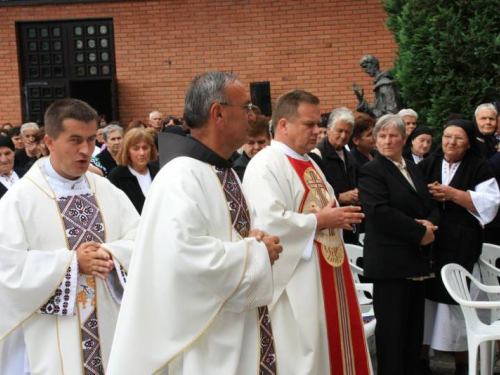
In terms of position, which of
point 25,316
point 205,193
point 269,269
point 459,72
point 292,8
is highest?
point 292,8

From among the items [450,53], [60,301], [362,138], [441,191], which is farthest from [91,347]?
[450,53]

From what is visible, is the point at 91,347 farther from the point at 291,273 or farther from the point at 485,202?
the point at 485,202

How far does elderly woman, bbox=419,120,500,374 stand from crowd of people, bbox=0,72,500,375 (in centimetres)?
1

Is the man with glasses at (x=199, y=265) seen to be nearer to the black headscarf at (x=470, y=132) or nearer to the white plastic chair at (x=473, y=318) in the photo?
the white plastic chair at (x=473, y=318)

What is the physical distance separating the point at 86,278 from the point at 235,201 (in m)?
1.15

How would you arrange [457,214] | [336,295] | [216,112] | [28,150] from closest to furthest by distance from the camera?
1. [216,112]
2. [336,295]
3. [457,214]
4. [28,150]

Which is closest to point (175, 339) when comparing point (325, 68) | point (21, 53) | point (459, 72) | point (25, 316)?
point (25, 316)

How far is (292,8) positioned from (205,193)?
10957 millimetres

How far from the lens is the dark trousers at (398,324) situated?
552cm

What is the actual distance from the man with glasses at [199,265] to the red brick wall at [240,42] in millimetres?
10576

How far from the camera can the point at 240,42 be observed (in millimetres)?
13758

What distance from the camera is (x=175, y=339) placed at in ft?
10.00

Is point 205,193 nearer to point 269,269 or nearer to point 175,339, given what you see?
point 269,269

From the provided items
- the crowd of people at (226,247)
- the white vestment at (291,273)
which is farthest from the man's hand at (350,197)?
the white vestment at (291,273)
